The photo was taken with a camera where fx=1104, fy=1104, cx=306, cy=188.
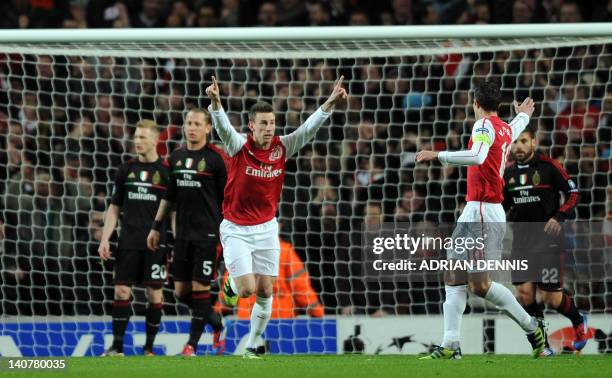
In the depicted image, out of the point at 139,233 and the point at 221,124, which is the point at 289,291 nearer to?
the point at 139,233

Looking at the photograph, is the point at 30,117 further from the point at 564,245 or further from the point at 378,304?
the point at 564,245

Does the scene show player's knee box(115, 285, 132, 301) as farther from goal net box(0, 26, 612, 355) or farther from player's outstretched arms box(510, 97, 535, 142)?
player's outstretched arms box(510, 97, 535, 142)

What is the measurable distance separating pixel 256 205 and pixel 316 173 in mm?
3002

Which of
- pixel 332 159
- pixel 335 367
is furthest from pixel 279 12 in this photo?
pixel 335 367

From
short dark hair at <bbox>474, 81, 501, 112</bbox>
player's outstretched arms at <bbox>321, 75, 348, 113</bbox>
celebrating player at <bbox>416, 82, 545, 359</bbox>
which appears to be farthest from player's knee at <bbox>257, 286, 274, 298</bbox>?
short dark hair at <bbox>474, 81, 501, 112</bbox>

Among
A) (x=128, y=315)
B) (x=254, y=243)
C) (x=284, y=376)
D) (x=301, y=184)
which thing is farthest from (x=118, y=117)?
(x=284, y=376)

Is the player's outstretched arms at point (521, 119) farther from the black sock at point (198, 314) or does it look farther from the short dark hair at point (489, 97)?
the black sock at point (198, 314)

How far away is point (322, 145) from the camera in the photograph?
11266mm

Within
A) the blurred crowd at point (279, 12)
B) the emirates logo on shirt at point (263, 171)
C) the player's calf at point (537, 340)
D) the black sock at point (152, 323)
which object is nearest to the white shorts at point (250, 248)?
the emirates logo on shirt at point (263, 171)

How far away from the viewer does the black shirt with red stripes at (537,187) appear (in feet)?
30.3

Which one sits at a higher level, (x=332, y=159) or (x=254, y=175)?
(x=332, y=159)

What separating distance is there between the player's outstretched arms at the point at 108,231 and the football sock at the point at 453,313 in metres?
3.07

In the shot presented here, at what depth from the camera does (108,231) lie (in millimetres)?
9281

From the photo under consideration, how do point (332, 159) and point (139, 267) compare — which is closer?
point (139, 267)
